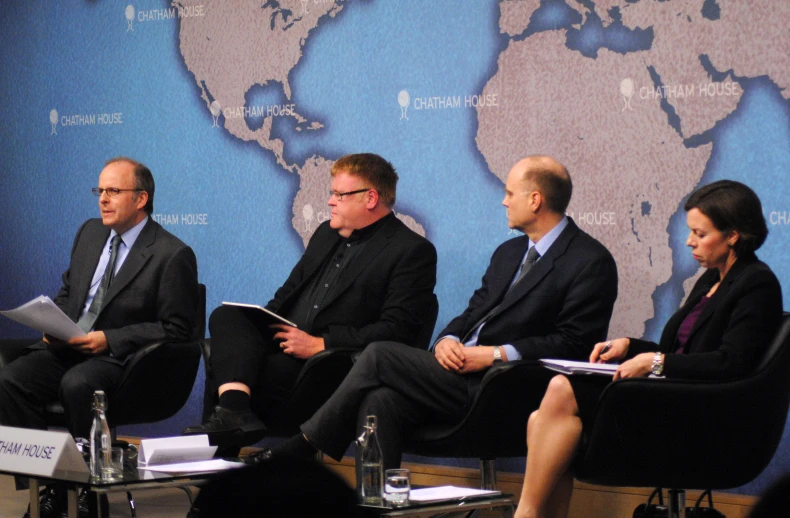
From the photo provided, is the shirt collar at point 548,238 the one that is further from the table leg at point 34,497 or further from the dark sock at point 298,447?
the table leg at point 34,497

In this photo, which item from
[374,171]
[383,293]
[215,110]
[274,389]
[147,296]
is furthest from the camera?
[215,110]

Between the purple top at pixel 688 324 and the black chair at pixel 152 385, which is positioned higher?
the purple top at pixel 688 324

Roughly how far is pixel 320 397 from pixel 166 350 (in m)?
0.68

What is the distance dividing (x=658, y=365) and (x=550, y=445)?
0.39 m

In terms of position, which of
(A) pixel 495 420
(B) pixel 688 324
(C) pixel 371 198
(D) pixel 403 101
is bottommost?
(A) pixel 495 420

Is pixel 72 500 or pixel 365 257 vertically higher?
pixel 365 257

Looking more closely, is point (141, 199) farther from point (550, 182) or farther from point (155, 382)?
point (550, 182)

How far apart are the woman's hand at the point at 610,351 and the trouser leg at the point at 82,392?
1893 millimetres

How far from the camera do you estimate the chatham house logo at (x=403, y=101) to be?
4625 millimetres

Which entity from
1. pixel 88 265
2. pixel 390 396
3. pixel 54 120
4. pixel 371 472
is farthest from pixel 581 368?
pixel 54 120

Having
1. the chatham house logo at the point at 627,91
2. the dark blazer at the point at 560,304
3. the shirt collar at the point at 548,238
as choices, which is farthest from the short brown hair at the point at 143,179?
the chatham house logo at the point at 627,91

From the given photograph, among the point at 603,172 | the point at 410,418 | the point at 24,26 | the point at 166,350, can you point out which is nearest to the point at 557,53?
the point at 603,172

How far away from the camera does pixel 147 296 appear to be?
442 cm

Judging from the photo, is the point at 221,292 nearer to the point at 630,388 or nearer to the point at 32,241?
the point at 32,241
